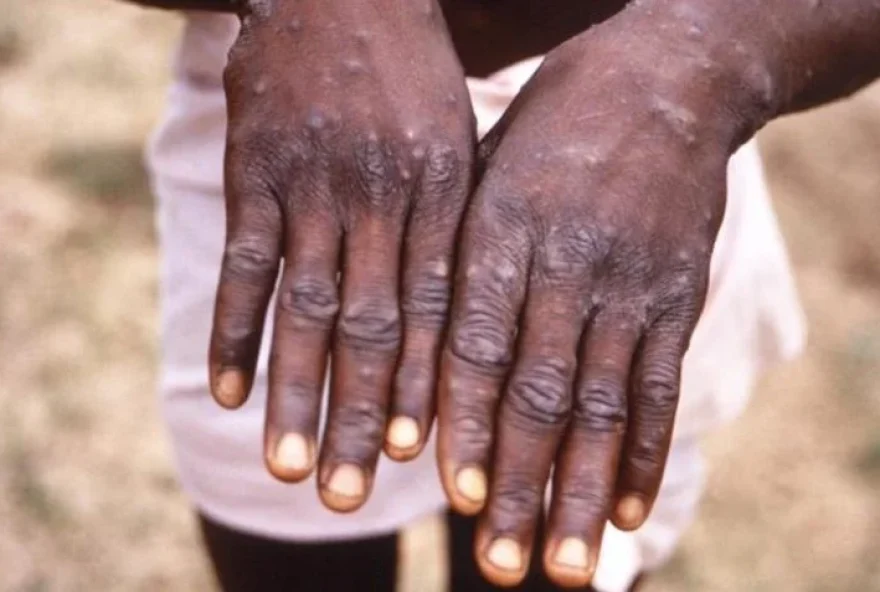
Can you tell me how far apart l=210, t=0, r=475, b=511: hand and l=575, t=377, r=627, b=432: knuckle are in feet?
0.24

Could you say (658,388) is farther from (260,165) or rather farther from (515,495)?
(260,165)

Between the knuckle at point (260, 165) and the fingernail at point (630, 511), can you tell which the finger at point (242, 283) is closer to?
the knuckle at point (260, 165)

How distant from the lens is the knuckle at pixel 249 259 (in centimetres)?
66

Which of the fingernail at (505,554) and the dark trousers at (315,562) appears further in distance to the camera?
the dark trousers at (315,562)

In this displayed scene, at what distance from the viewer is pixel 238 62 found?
2.30 feet

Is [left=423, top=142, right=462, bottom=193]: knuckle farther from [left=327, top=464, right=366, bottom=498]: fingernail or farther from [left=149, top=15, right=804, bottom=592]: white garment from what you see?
[left=149, top=15, right=804, bottom=592]: white garment

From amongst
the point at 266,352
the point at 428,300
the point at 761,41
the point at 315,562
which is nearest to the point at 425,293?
the point at 428,300

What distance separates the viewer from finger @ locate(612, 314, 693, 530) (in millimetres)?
646

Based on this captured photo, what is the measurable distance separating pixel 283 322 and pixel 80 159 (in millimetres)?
1665

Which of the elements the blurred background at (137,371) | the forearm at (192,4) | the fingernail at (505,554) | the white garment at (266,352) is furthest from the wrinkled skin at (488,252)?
the blurred background at (137,371)

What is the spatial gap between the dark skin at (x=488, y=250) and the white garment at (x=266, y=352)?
301 millimetres

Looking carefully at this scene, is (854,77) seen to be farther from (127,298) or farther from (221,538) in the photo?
(127,298)

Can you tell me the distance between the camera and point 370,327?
0.63m

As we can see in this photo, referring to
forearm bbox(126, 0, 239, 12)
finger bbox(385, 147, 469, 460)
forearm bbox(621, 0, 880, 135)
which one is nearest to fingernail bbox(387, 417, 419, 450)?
finger bbox(385, 147, 469, 460)
